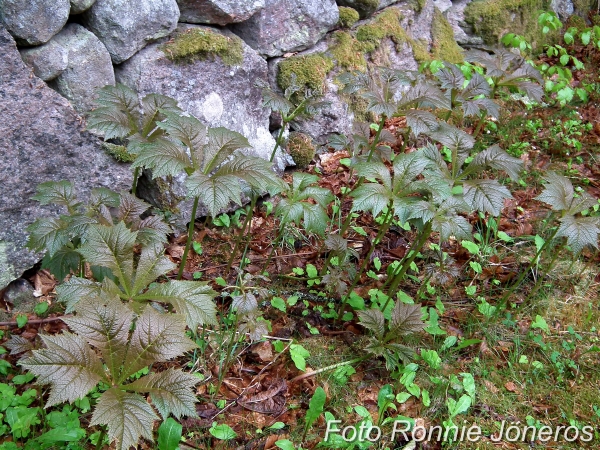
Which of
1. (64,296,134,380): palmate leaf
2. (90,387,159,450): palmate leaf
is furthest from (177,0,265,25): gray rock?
(90,387,159,450): palmate leaf

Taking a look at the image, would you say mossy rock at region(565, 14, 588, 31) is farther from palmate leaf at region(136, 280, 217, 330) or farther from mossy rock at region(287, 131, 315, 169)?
palmate leaf at region(136, 280, 217, 330)

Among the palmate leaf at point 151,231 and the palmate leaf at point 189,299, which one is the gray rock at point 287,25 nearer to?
the palmate leaf at point 151,231

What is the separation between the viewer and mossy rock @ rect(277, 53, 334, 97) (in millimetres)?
3498

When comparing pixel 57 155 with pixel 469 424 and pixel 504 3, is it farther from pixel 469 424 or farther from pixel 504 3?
pixel 504 3

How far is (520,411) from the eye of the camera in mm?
2352

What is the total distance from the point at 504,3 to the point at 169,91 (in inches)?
147

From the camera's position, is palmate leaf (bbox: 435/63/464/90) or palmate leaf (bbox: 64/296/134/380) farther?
palmate leaf (bbox: 435/63/464/90)

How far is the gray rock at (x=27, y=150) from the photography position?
2.43 m

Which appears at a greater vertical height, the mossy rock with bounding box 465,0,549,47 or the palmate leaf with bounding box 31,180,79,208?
the palmate leaf with bounding box 31,180,79,208

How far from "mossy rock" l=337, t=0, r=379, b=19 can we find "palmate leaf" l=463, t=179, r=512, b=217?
229 cm

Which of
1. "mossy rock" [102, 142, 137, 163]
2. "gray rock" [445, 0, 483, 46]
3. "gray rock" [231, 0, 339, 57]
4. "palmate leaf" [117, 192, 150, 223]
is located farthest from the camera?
"gray rock" [445, 0, 483, 46]

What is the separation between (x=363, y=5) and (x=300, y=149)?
1.30 meters

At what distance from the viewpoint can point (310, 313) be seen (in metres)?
2.77

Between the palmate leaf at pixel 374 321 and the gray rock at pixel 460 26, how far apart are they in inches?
138
